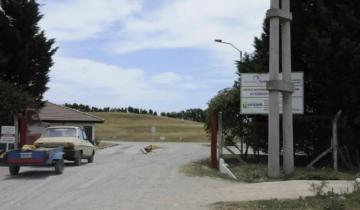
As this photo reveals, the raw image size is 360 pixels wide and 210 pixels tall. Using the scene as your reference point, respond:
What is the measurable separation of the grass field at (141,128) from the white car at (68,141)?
57167 mm

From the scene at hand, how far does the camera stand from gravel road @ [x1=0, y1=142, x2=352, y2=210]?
46.8 feet

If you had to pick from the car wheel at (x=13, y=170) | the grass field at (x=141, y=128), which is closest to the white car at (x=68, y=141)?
the car wheel at (x=13, y=170)

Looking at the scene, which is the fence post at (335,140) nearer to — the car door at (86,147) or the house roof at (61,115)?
the car door at (86,147)

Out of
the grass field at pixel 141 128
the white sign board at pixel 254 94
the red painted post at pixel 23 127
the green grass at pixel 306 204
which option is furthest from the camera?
the grass field at pixel 141 128

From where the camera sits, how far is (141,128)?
108 m

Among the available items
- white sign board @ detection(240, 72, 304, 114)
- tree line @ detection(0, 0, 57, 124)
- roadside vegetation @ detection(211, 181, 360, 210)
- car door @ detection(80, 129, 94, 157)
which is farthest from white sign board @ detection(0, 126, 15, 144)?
roadside vegetation @ detection(211, 181, 360, 210)

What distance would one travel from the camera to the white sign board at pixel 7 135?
27.4m

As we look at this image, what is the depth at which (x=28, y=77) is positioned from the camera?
3062 cm

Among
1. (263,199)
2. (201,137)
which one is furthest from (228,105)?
(201,137)

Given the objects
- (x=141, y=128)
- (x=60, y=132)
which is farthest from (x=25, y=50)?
(x=141, y=128)

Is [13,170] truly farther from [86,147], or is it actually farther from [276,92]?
[276,92]

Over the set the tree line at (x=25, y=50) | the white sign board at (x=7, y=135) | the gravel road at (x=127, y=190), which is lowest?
the gravel road at (x=127, y=190)

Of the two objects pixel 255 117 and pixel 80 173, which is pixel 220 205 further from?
pixel 255 117

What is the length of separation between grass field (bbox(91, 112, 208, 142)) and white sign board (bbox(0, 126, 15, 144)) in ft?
186
